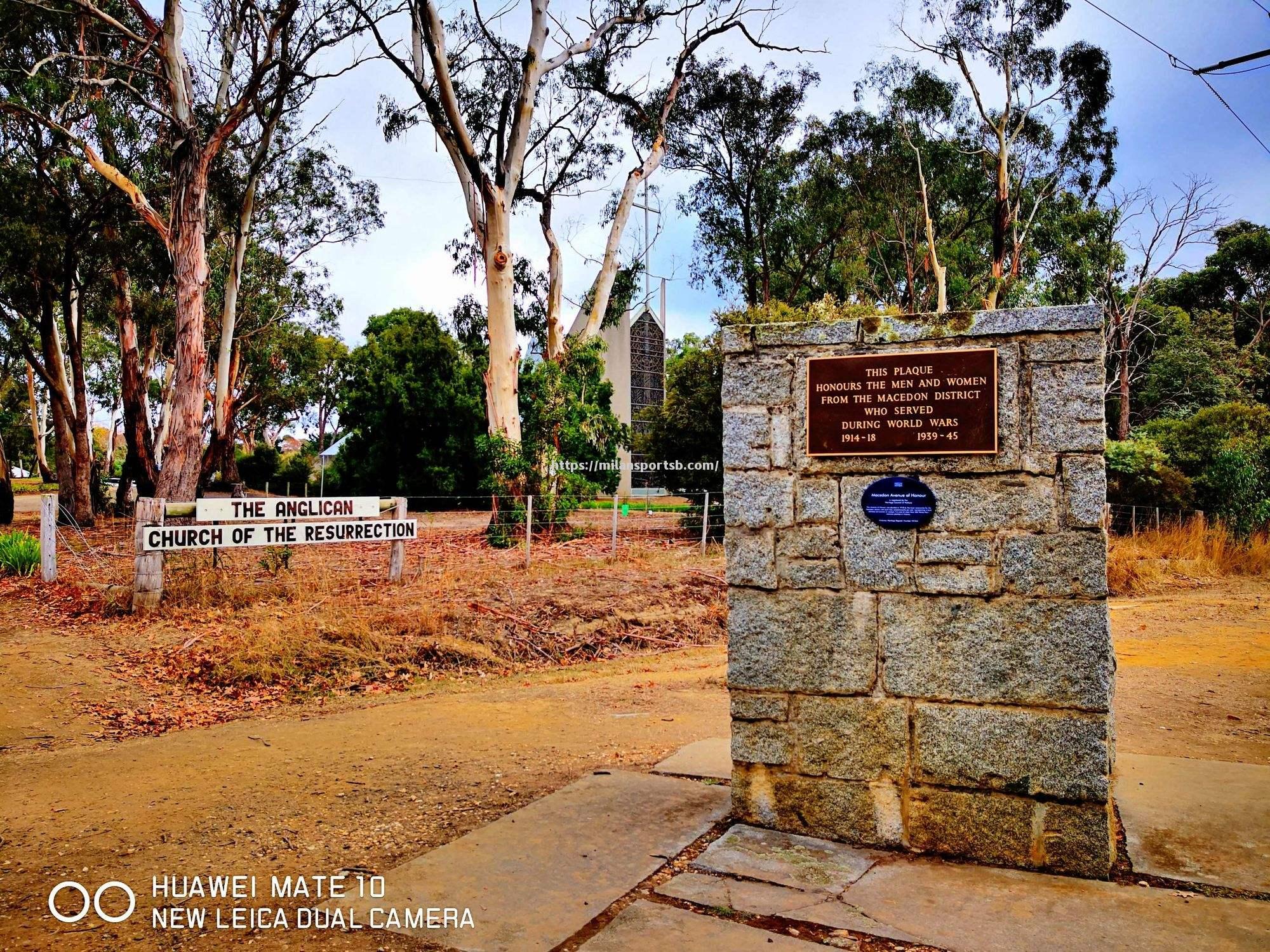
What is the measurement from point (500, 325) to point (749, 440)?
16.5m

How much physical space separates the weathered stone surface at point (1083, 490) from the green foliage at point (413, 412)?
27.2m

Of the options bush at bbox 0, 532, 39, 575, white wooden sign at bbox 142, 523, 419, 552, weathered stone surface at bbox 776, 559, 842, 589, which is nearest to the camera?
weathered stone surface at bbox 776, 559, 842, 589

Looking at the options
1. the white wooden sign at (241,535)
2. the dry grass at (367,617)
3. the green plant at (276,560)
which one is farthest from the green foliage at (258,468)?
the white wooden sign at (241,535)

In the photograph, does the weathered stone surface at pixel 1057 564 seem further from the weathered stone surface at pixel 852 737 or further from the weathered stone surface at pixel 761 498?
the weathered stone surface at pixel 761 498

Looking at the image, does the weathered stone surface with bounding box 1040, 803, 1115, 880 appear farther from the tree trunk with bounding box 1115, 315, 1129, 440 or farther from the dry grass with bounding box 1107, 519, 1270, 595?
the tree trunk with bounding box 1115, 315, 1129, 440

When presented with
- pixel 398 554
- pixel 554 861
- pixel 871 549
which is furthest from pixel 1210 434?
pixel 554 861

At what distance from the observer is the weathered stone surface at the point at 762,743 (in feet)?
14.8

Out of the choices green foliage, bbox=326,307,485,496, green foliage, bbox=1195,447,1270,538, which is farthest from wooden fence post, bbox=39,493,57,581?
green foliage, bbox=1195,447,1270,538

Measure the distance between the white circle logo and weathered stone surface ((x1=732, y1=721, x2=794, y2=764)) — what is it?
254 centimetres

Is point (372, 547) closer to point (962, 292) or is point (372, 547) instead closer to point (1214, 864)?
point (1214, 864)

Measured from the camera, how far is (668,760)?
579 cm

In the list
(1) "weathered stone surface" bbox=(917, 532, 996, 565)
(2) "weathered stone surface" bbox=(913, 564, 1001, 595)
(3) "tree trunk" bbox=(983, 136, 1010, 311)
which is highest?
(3) "tree trunk" bbox=(983, 136, 1010, 311)

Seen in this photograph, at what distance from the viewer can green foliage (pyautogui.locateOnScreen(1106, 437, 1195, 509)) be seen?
62.2 feet

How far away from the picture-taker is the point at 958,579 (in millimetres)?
4262
